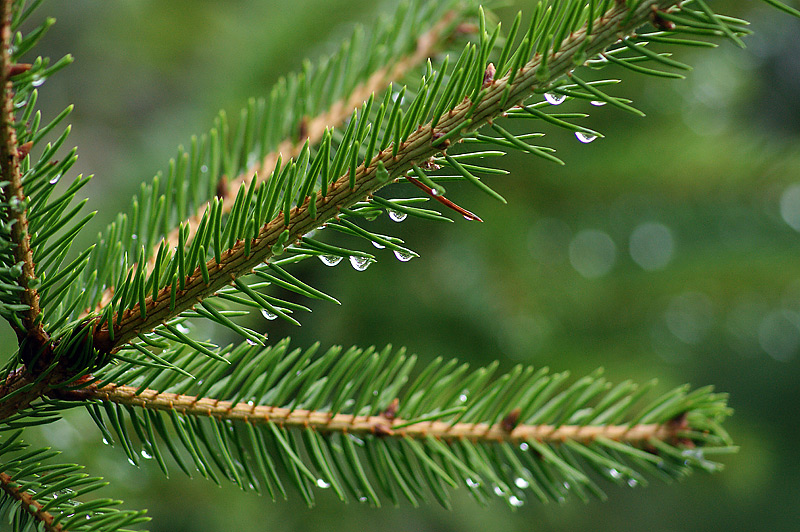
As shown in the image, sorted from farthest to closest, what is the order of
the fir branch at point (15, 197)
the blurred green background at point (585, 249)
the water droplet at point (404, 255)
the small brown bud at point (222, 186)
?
1. the blurred green background at point (585, 249)
2. the small brown bud at point (222, 186)
3. the water droplet at point (404, 255)
4. the fir branch at point (15, 197)

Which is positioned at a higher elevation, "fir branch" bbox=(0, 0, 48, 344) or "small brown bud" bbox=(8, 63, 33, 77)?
"small brown bud" bbox=(8, 63, 33, 77)

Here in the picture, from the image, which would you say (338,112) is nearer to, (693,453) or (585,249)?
(693,453)

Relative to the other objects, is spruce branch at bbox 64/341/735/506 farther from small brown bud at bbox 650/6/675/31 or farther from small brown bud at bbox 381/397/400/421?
small brown bud at bbox 650/6/675/31

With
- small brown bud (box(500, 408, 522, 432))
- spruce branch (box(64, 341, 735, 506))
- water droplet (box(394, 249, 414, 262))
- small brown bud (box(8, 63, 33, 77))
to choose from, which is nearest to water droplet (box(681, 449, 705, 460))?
spruce branch (box(64, 341, 735, 506))

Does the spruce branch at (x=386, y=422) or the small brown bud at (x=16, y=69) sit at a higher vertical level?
the small brown bud at (x=16, y=69)

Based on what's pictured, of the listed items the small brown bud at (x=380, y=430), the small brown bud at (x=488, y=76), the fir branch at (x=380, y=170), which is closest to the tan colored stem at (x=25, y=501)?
the fir branch at (x=380, y=170)

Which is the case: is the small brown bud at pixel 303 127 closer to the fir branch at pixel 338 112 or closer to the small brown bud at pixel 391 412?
the fir branch at pixel 338 112

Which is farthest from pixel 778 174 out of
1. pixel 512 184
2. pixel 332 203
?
pixel 332 203
